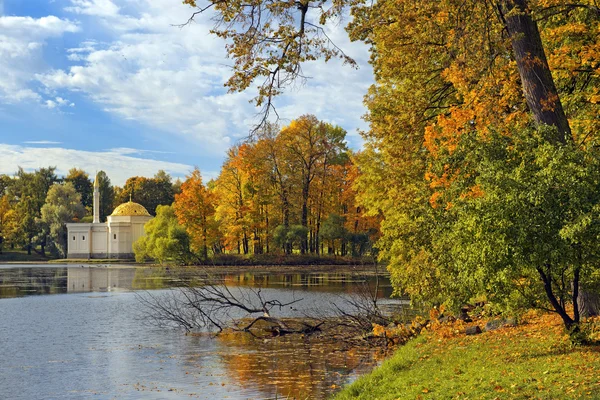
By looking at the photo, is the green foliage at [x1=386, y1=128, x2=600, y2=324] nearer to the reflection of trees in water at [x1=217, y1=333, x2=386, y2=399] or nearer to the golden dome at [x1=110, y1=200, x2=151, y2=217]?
the reflection of trees in water at [x1=217, y1=333, x2=386, y2=399]

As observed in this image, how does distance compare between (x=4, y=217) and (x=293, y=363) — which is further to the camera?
(x=4, y=217)

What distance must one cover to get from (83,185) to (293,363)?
105741mm

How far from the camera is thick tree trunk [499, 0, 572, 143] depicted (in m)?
13.5

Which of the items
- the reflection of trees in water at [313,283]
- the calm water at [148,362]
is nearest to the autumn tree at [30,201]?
the reflection of trees in water at [313,283]

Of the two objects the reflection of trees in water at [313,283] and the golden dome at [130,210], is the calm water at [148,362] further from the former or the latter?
the golden dome at [130,210]

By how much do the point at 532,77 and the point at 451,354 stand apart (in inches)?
230

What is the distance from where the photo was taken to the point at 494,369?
36.1 ft

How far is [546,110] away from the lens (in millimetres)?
13477

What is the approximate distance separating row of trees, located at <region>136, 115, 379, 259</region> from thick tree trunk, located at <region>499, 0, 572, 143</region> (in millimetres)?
44907

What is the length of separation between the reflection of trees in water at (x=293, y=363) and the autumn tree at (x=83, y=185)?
100m

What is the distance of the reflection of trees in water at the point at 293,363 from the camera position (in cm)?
1357

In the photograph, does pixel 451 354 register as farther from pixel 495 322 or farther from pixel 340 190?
pixel 340 190

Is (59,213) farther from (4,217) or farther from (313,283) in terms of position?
(313,283)

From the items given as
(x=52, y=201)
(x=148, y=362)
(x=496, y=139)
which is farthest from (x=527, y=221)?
(x=52, y=201)
